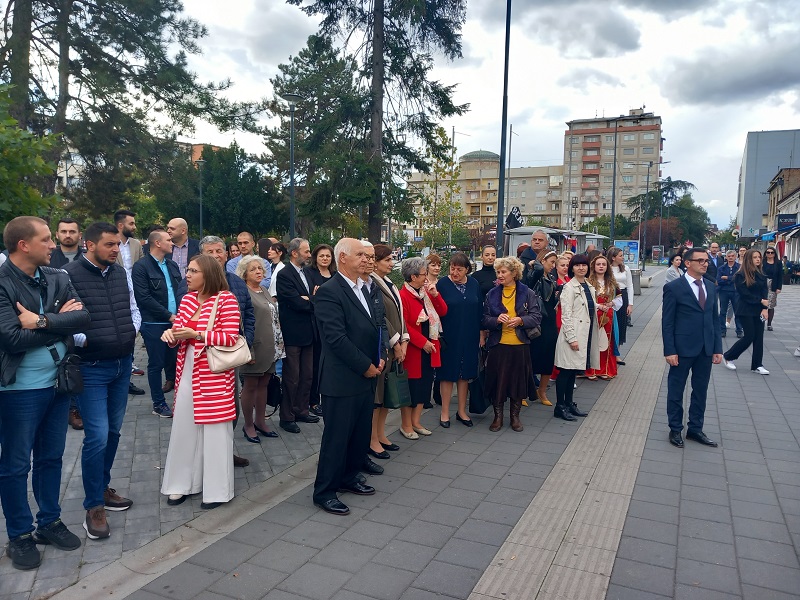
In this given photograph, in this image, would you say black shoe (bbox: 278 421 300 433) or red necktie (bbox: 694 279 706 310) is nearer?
red necktie (bbox: 694 279 706 310)

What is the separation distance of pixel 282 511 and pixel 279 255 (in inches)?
176

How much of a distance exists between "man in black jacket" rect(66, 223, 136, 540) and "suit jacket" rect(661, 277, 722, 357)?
4.91 meters

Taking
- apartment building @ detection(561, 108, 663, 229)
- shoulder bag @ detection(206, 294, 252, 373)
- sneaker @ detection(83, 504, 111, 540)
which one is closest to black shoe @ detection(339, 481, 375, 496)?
shoulder bag @ detection(206, 294, 252, 373)

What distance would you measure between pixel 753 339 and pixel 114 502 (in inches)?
362

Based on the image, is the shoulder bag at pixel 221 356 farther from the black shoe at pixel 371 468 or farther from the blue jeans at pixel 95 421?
the black shoe at pixel 371 468

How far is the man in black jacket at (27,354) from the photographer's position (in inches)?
132

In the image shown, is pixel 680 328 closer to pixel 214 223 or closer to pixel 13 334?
pixel 13 334

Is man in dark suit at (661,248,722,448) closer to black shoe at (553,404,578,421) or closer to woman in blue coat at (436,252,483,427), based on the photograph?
black shoe at (553,404,578,421)

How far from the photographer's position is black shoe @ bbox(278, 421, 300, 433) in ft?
20.5

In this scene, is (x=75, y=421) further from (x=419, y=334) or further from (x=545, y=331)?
(x=545, y=331)

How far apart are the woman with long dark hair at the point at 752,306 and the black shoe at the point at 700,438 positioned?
404 centimetres

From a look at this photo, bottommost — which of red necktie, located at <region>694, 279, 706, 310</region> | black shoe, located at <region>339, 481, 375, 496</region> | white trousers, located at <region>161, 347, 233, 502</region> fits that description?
black shoe, located at <region>339, 481, 375, 496</region>

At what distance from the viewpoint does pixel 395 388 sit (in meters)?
5.41

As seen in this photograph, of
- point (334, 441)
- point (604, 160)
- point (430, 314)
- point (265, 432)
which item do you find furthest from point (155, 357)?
point (604, 160)
